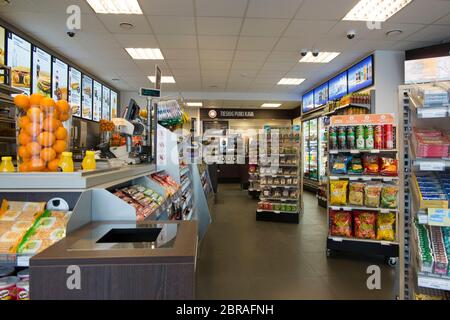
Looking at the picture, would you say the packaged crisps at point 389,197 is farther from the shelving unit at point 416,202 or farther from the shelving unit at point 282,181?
the shelving unit at point 282,181

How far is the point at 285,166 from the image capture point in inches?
240

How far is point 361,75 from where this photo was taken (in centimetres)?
636

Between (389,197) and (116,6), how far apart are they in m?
4.73

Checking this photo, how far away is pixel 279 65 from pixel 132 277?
676 centimetres

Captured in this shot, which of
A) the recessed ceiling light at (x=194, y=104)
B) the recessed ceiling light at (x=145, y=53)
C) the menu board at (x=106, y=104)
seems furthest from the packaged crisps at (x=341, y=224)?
the recessed ceiling light at (x=194, y=104)

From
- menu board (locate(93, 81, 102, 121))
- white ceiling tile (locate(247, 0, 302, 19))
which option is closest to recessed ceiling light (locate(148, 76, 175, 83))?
menu board (locate(93, 81, 102, 121))

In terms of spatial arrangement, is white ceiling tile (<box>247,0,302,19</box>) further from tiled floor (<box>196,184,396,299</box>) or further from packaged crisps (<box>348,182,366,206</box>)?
tiled floor (<box>196,184,396,299</box>)

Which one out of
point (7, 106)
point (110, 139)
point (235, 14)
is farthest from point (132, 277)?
point (235, 14)

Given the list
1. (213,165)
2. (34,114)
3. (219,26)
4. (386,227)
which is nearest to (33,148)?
(34,114)

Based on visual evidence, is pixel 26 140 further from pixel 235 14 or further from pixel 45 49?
pixel 45 49

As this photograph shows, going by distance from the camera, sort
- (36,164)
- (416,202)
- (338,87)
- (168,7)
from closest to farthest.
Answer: (36,164) < (416,202) < (168,7) < (338,87)

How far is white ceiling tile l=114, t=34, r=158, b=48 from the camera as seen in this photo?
17.1 feet

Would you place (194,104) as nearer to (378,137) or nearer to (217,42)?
(217,42)

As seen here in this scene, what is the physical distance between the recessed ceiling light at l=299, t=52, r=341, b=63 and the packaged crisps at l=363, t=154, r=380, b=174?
3272 mm
